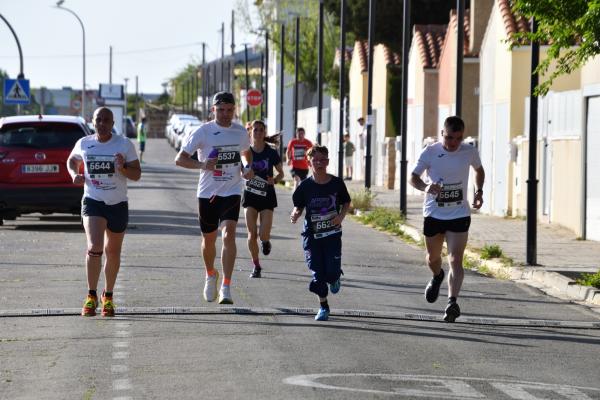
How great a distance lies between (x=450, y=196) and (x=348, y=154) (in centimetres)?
3537

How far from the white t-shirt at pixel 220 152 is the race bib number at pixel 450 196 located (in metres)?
1.88

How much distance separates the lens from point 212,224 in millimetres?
13164

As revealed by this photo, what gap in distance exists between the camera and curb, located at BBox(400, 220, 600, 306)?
48.2 ft

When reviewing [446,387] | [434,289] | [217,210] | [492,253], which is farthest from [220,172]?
[492,253]

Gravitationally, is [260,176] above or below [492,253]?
above

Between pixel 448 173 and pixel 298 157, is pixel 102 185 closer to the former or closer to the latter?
pixel 448 173

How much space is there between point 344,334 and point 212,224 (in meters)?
2.44

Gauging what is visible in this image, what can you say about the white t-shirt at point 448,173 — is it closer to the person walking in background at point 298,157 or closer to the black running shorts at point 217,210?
the black running shorts at point 217,210

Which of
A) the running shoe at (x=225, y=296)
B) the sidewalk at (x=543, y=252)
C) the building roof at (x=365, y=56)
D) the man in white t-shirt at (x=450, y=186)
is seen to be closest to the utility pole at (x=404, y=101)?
the sidewalk at (x=543, y=252)

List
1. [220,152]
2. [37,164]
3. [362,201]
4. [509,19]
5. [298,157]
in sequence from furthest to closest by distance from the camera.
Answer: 1. [362,201]
2. [509,19]
3. [298,157]
4. [37,164]
5. [220,152]

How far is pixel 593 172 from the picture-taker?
71.2 ft

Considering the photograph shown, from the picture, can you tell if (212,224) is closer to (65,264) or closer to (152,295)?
(152,295)

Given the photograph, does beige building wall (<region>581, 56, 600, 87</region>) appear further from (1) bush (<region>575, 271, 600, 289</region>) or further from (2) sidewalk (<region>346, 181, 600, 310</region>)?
(1) bush (<region>575, 271, 600, 289</region>)

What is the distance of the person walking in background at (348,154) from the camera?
1858 inches
